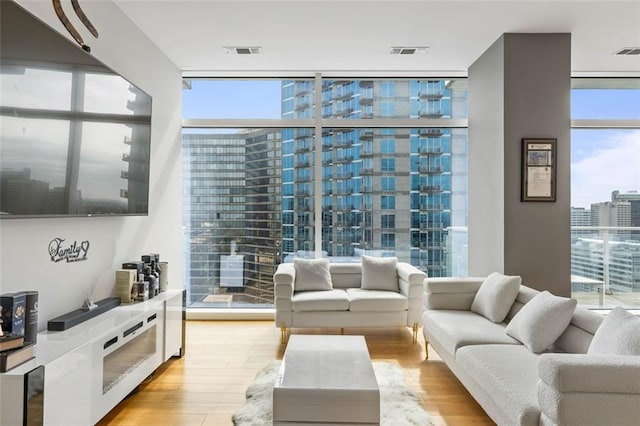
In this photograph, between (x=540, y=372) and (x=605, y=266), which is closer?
(x=540, y=372)

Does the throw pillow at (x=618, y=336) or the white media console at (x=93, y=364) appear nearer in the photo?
the white media console at (x=93, y=364)

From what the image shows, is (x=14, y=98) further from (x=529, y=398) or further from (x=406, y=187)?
(x=406, y=187)

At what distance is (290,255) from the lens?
17.3 ft

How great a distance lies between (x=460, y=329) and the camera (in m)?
3.03

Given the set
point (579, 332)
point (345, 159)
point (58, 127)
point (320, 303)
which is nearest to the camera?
point (58, 127)

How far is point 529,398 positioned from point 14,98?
292 cm

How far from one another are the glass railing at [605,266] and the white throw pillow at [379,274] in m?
2.46

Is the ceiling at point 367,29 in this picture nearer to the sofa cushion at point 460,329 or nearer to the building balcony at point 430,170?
the building balcony at point 430,170

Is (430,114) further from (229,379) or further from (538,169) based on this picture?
(229,379)

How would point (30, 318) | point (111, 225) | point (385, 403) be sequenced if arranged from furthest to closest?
point (111, 225) → point (385, 403) → point (30, 318)

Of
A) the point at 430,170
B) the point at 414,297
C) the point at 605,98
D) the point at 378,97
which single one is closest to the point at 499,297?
the point at 414,297

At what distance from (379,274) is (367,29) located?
2613 millimetres

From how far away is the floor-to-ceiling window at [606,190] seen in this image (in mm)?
5078

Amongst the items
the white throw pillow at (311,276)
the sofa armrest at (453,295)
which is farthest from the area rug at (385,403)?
the white throw pillow at (311,276)
